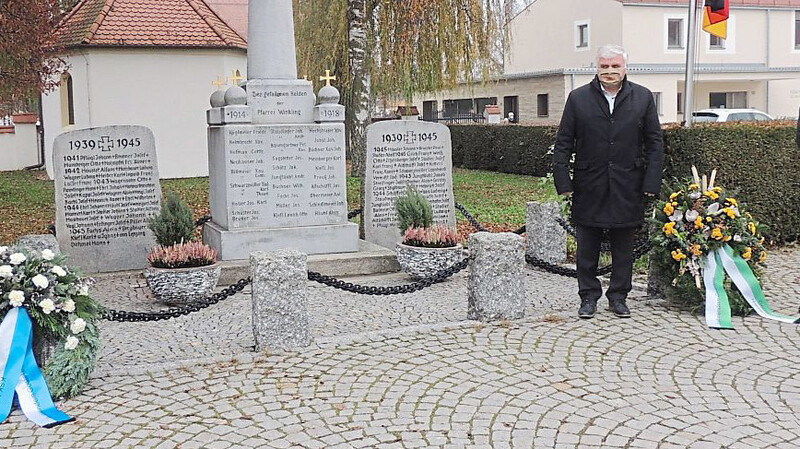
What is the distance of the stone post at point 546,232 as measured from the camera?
10.2m

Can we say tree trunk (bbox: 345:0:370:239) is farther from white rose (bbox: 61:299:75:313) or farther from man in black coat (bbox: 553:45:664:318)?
white rose (bbox: 61:299:75:313)

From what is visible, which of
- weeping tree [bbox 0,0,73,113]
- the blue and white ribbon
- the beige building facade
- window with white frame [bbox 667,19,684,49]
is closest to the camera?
the blue and white ribbon

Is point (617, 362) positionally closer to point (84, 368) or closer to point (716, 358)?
point (716, 358)

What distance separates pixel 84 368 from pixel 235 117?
4.50 m

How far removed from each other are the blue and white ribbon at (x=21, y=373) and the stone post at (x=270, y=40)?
204 inches

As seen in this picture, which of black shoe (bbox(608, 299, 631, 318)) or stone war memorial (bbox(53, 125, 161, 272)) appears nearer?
black shoe (bbox(608, 299, 631, 318))

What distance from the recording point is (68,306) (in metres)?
5.43

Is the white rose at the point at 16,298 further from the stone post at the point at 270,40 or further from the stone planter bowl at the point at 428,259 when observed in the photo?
the stone post at the point at 270,40

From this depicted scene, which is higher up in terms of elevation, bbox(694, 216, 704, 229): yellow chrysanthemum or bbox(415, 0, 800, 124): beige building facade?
bbox(415, 0, 800, 124): beige building facade

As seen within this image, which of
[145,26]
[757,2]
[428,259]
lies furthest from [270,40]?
[757,2]

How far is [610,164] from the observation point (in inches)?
279

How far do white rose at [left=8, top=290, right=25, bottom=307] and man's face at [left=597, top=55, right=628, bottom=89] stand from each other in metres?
4.58

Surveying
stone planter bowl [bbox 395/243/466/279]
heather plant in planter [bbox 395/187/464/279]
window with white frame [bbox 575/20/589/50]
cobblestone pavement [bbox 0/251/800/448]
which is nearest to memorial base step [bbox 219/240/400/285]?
heather plant in planter [bbox 395/187/464/279]

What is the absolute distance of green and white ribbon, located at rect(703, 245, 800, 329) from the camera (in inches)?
283
